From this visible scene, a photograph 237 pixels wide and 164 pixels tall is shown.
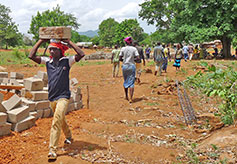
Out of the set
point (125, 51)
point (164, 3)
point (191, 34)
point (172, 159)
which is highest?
point (164, 3)

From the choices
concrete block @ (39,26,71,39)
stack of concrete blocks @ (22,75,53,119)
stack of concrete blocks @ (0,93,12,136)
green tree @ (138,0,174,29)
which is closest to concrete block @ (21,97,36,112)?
stack of concrete blocks @ (22,75,53,119)

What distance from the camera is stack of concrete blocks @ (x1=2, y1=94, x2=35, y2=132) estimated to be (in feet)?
14.3

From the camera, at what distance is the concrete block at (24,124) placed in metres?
4.38

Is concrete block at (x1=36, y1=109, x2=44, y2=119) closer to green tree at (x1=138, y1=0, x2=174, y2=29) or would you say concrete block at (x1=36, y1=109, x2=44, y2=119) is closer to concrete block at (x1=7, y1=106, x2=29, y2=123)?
concrete block at (x1=7, y1=106, x2=29, y2=123)

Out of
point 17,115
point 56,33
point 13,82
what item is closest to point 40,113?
point 17,115

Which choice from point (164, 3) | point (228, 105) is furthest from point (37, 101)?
point (164, 3)

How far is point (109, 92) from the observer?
8.98 meters

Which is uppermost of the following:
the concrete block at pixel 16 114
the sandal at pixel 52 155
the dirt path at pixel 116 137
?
the concrete block at pixel 16 114

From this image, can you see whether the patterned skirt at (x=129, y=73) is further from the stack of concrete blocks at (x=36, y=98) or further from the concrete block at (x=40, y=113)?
the concrete block at (x=40, y=113)

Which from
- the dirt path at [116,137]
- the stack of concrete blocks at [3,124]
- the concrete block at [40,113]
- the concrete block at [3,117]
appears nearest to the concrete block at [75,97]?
the dirt path at [116,137]

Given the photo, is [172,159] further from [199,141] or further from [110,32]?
[110,32]

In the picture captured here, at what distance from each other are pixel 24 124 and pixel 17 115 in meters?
0.26

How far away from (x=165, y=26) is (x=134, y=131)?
3458 centimetres

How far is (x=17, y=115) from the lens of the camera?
4332mm
